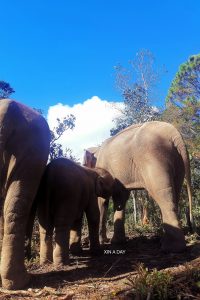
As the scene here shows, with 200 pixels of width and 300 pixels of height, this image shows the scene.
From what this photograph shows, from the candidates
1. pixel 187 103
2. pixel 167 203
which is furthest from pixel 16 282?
pixel 187 103

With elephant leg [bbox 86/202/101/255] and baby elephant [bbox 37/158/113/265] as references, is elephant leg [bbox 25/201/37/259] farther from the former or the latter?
elephant leg [bbox 86/202/101/255]

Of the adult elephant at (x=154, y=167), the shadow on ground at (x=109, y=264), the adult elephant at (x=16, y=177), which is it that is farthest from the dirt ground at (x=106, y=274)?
the adult elephant at (x=154, y=167)

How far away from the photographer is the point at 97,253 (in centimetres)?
805

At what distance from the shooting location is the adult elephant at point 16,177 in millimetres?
5680

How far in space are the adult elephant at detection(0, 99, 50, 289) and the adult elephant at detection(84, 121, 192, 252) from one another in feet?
9.14

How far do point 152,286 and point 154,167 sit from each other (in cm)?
348

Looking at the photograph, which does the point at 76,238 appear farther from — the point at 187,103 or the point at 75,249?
the point at 187,103

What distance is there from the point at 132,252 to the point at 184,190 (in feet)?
27.8

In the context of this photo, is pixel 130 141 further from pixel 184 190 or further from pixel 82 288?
pixel 184 190

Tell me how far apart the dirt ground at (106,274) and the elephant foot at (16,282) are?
11 centimetres

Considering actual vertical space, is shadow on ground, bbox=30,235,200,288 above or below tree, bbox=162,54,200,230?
below

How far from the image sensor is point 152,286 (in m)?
4.88

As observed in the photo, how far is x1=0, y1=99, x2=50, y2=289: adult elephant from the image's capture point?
224 inches

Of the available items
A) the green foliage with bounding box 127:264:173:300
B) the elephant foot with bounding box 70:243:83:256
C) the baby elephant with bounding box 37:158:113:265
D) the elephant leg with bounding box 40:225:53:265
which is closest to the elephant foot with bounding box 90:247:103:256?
the elephant foot with bounding box 70:243:83:256
